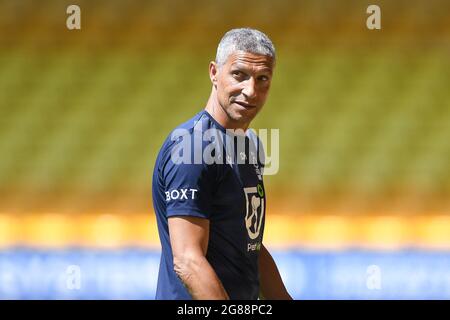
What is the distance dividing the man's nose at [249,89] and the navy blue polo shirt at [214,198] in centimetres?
14

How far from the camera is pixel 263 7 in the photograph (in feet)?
20.7

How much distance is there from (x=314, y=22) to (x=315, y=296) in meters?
2.26

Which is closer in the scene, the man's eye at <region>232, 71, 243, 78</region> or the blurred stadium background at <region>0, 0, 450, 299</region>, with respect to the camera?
the man's eye at <region>232, 71, 243, 78</region>

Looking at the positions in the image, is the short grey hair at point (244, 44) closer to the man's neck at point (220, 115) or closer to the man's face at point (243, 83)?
the man's face at point (243, 83)

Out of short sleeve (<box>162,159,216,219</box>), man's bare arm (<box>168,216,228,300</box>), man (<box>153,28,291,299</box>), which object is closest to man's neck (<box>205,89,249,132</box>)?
man (<box>153,28,291,299</box>)

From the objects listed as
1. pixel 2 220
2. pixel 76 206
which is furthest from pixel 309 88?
pixel 2 220

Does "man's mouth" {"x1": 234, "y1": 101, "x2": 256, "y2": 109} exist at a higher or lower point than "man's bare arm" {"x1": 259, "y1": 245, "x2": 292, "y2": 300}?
higher

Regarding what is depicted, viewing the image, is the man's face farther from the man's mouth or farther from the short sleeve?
the short sleeve

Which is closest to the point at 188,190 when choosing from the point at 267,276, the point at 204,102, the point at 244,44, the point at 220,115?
the point at 220,115

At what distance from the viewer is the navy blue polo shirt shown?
2158mm

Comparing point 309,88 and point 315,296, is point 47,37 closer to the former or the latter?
point 309,88

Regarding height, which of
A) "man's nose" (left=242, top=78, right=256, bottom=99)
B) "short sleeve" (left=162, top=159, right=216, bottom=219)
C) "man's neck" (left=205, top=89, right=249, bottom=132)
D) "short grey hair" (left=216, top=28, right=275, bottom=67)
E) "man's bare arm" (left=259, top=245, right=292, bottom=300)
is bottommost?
"man's bare arm" (left=259, top=245, right=292, bottom=300)

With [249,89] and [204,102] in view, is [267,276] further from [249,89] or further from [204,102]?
[204,102]

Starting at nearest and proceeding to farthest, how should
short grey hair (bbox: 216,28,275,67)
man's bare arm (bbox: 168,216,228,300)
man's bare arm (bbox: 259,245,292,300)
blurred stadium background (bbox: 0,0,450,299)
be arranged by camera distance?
man's bare arm (bbox: 168,216,228,300) < short grey hair (bbox: 216,28,275,67) < man's bare arm (bbox: 259,245,292,300) < blurred stadium background (bbox: 0,0,450,299)
